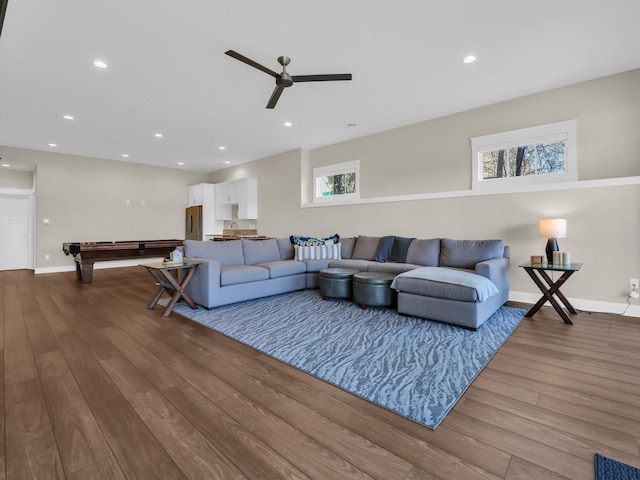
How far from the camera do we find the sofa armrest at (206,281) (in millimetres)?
3648

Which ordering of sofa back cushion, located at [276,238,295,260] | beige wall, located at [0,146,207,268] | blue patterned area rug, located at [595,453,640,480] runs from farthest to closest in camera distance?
beige wall, located at [0,146,207,268] → sofa back cushion, located at [276,238,295,260] → blue patterned area rug, located at [595,453,640,480]

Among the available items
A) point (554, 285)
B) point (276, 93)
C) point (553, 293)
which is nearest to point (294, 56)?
point (276, 93)

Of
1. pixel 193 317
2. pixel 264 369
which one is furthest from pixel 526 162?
pixel 193 317

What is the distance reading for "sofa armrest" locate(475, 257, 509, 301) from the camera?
3.29m

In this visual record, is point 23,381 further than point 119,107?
No

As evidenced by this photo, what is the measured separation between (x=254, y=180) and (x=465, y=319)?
6.28m

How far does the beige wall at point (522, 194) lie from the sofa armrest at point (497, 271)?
426mm

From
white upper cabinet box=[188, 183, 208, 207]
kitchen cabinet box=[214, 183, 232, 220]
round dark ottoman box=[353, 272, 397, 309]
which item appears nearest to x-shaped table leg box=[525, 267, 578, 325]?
round dark ottoman box=[353, 272, 397, 309]

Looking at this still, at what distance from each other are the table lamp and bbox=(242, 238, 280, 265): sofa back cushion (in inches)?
149

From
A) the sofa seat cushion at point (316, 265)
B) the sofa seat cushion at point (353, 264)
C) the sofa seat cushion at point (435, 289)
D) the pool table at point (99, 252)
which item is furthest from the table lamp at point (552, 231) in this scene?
the pool table at point (99, 252)

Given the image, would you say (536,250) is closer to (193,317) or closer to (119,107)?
(193,317)

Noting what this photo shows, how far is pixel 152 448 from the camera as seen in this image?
54.2 inches

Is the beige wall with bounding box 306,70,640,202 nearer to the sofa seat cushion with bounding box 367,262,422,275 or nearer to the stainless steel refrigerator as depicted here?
the sofa seat cushion with bounding box 367,262,422,275

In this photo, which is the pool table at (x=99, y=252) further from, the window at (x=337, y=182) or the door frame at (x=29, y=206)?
the window at (x=337, y=182)
